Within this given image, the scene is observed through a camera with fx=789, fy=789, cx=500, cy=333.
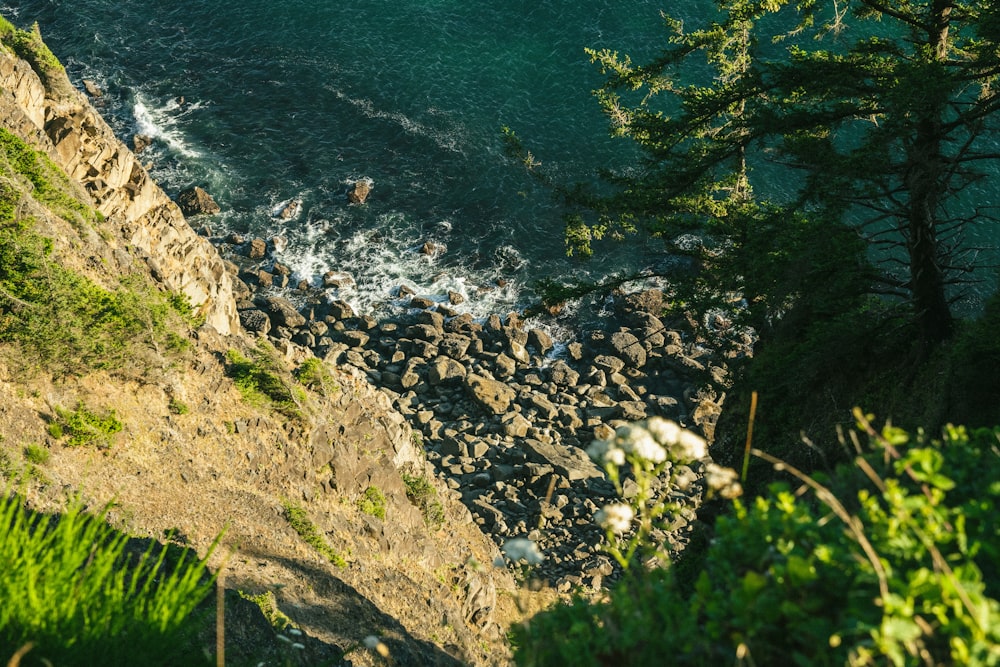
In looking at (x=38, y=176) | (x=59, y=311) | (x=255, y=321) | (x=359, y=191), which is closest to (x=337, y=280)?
(x=255, y=321)

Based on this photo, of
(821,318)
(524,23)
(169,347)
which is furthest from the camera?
(524,23)

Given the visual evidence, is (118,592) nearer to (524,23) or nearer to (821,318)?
(821,318)

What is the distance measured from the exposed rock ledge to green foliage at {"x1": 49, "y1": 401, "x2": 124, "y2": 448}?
611cm

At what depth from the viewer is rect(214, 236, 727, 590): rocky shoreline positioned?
862 inches

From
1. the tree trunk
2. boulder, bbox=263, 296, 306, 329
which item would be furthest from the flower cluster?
boulder, bbox=263, 296, 306, 329

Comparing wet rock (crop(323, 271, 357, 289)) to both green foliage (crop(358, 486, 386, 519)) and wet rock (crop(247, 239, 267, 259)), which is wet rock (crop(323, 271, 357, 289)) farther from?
green foliage (crop(358, 486, 386, 519))

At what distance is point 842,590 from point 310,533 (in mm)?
11784

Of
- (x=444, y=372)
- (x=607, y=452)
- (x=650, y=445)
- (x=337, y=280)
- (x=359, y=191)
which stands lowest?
(x=607, y=452)

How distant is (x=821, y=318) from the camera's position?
1408cm

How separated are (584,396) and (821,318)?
12858 millimetres

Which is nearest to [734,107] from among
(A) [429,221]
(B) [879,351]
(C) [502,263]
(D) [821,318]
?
(D) [821,318]

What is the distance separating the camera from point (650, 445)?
4.86m

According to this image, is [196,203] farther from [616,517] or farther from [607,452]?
[616,517]

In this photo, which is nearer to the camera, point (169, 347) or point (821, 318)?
point (821, 318)
